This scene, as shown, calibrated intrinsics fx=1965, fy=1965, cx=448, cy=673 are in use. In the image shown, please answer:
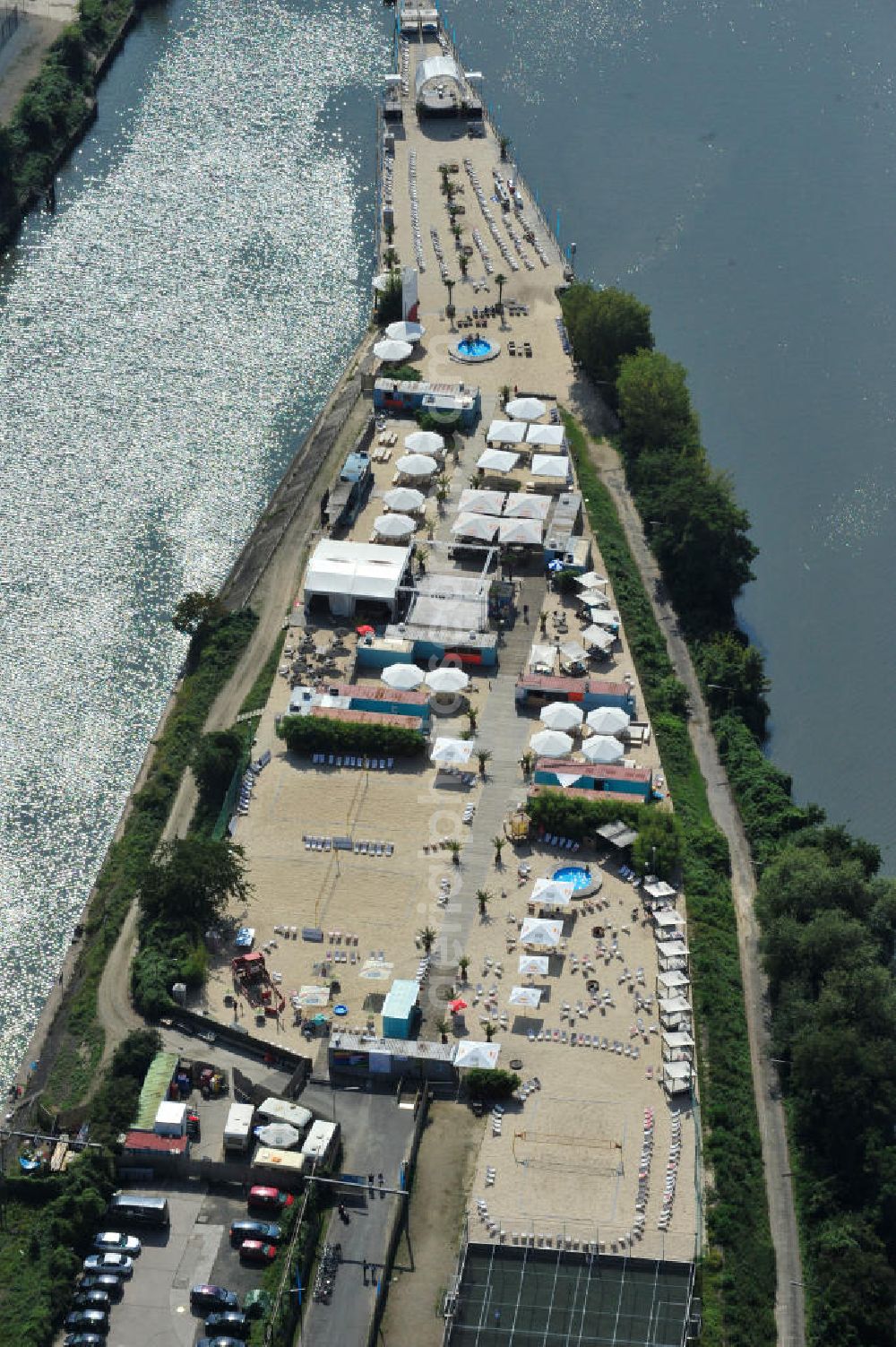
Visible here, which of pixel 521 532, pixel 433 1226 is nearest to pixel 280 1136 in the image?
pixel 433 1226

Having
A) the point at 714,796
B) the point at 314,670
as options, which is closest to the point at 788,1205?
the point at 714,796

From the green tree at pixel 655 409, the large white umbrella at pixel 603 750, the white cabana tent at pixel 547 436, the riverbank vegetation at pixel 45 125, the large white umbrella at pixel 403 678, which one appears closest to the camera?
the large white umbrella at pixel 603 750

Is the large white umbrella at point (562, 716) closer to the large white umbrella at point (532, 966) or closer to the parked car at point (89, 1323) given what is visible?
the large white umbrella at point (532, 966)

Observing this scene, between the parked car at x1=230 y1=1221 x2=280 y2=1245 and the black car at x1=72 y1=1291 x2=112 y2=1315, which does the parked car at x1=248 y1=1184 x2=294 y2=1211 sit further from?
the black car at x1=72 y1=1291 x2=112 y2=1315

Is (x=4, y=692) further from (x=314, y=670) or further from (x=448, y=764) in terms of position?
(x=448, y=764)

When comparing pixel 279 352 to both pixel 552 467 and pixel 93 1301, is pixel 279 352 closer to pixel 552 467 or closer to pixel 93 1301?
pixel 552 467

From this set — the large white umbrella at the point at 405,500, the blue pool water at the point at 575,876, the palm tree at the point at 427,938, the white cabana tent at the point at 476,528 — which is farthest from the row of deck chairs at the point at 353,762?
the large white umbrella at the point at 405,500
